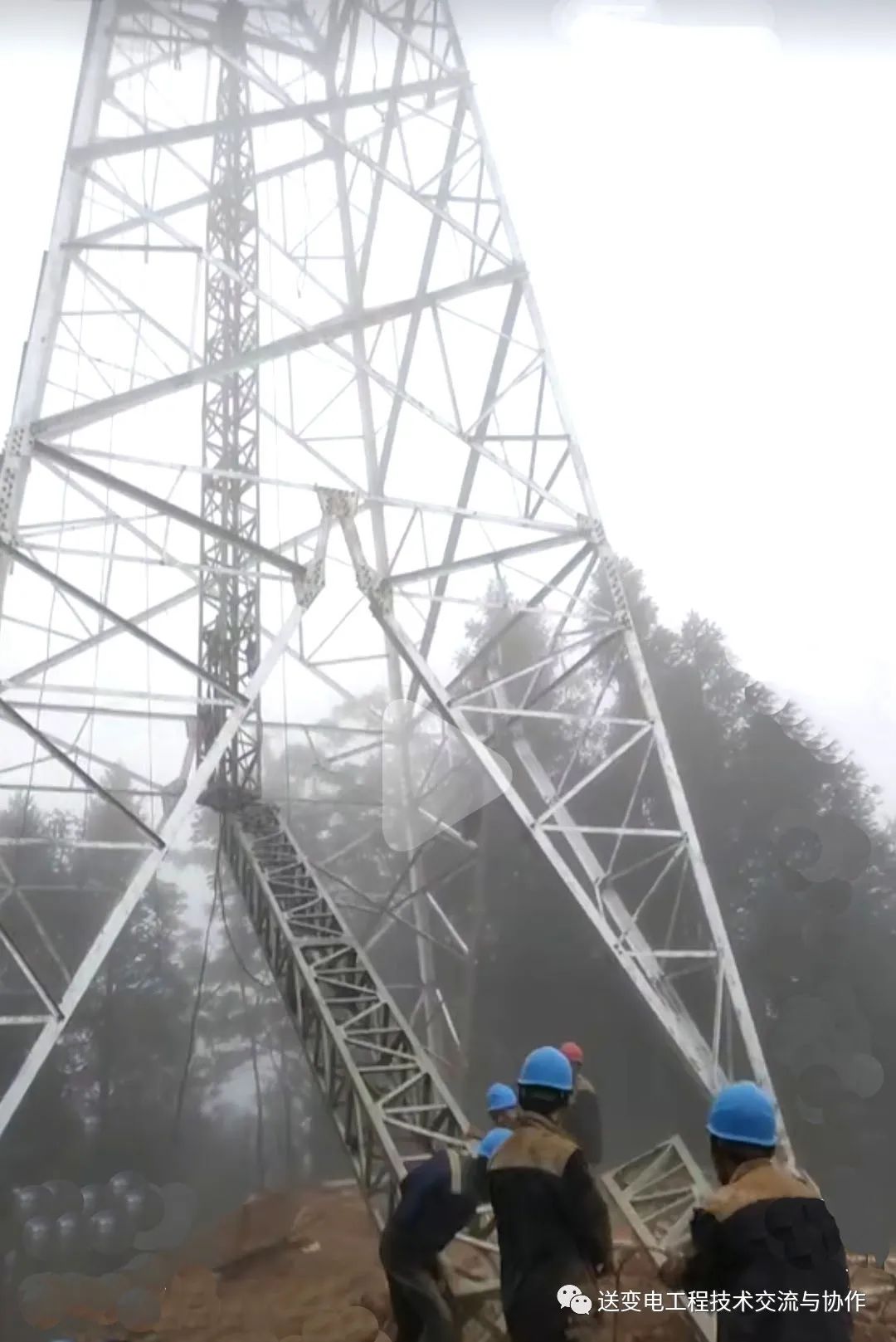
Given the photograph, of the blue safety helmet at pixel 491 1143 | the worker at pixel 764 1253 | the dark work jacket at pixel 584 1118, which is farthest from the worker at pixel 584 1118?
the worker at pixel 764 1253

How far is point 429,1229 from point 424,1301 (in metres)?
0.41

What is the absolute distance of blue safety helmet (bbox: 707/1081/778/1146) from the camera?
247 centimetres

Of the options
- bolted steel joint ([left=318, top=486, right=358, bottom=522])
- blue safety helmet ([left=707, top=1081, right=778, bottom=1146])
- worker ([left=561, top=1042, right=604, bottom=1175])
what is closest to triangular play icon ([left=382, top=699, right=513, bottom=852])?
bolted steel joint ([left=318, top=486, right=358, bottom=522])

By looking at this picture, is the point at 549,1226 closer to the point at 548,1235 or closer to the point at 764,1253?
the point at 548,1235

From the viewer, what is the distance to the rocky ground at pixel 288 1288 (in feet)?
16.7

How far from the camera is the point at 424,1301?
12.7ft

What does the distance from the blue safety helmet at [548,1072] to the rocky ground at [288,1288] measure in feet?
6.34

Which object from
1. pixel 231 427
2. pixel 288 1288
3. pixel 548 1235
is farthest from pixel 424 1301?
pixel 231 427

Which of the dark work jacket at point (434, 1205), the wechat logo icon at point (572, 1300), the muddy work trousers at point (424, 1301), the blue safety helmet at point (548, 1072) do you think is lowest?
the muddy work trousers at point (424, 1301)

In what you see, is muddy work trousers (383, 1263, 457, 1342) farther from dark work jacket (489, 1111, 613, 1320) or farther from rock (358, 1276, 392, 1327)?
rock (358, 1276, 392, 1327)

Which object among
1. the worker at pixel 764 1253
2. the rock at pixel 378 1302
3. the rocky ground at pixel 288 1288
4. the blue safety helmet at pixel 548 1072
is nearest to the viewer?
the worker at pixel 764 1253

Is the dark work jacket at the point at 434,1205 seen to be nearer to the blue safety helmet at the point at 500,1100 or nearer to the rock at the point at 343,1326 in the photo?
the blue safety helmet at the point at 500,1100

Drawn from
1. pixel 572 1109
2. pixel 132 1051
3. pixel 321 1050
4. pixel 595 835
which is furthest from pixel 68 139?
pixel 132 1051

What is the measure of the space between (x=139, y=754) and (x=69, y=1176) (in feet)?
19.1
